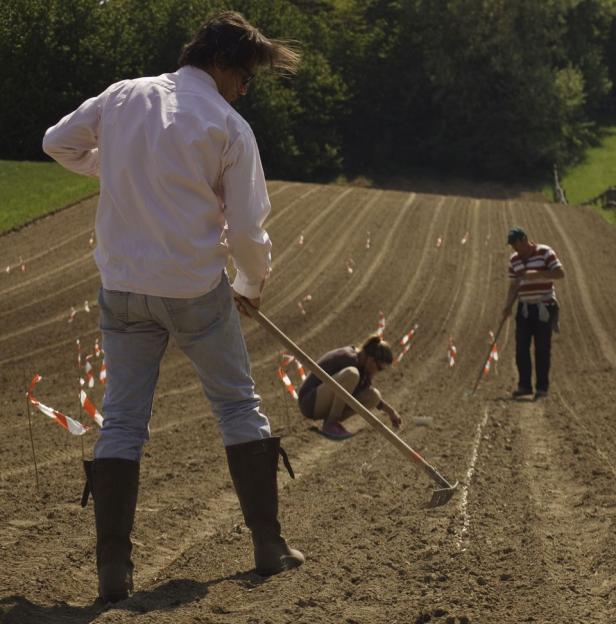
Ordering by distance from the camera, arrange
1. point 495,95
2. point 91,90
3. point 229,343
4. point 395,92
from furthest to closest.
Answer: point 395,92 < point 495,95 < point 91,90 < point 229,343

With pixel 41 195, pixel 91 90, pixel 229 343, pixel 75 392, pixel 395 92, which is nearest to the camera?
pixel 229 343

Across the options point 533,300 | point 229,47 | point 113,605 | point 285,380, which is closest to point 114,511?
point 113,605

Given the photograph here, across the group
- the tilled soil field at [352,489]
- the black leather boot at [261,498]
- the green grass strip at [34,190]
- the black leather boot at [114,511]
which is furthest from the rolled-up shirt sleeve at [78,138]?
the green grass strip at [34,190]

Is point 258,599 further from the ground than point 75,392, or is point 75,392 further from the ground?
point 258,599

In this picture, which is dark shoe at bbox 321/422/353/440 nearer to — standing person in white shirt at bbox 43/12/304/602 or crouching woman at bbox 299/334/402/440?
crouching woman at bbox 299/334/402/440

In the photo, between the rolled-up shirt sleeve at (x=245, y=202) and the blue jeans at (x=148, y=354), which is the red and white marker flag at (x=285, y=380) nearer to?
the blue jeans at (x=148, y=354)

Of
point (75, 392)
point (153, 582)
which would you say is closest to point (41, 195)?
point (75, 392)

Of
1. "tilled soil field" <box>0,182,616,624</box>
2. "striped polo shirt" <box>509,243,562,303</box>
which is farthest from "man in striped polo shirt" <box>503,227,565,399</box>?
"tilled soil field" <box>0,182,616,624</box>

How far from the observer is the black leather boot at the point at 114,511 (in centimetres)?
490

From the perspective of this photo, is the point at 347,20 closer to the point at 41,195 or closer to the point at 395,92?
the point at 395,92

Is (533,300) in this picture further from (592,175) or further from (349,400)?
(592,175)

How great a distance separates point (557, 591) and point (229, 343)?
1629 millimetres

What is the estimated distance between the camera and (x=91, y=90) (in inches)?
2229

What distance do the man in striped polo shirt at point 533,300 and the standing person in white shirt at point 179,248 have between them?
9393mm
